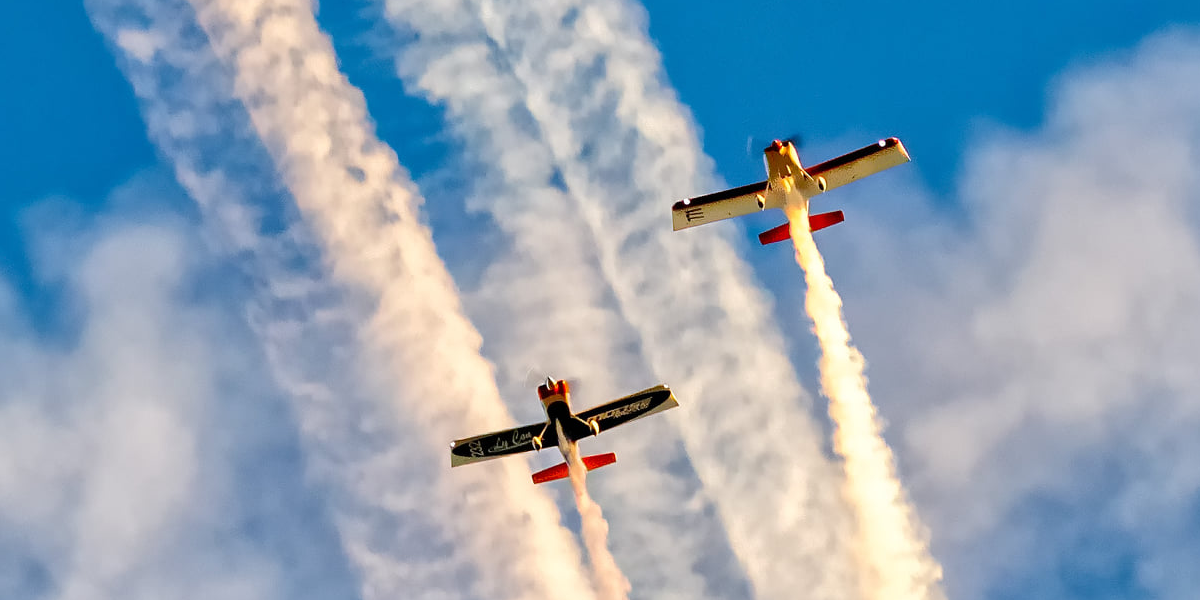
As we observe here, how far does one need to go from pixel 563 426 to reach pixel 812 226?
14.7 m

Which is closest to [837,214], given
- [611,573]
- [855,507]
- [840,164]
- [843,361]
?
[840,164]

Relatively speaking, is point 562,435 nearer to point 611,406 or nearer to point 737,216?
point 611,406

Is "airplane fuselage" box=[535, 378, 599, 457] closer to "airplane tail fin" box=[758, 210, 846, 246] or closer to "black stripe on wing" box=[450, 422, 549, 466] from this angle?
"black stripe on wing" box=[450, 422, 549, 466]

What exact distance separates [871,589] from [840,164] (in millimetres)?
19437

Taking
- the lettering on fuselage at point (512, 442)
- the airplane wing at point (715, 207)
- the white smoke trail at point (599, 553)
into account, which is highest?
the airplane wing at point (715, 207)

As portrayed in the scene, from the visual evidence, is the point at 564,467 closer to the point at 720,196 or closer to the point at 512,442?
the point at 512,442

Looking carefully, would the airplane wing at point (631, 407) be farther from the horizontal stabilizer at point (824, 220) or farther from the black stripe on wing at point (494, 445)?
the horizontal stabilizer at point (824, 220)

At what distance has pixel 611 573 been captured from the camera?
232ft

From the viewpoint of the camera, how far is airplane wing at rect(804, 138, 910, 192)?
69.8 m

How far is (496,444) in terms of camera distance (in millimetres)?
70625

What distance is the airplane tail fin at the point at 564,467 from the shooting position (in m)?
69.1

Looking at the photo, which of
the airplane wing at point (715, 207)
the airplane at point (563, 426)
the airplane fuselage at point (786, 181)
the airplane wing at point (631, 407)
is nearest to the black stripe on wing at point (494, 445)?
the airplane at point (563, 426)

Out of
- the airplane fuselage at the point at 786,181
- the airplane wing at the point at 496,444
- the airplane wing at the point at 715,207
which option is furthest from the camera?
the airplane wing at the point at 715,207

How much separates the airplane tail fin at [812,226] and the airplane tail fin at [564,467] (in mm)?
12203
